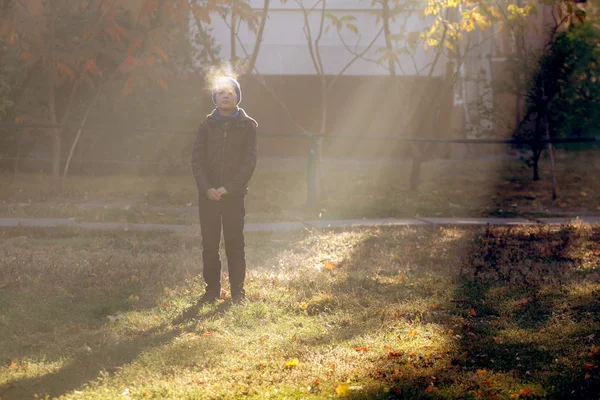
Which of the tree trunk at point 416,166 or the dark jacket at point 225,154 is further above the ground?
the dark jacket at point 225,154

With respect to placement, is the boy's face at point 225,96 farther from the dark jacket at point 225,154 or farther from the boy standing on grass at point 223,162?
the dark jacket at point 225,154

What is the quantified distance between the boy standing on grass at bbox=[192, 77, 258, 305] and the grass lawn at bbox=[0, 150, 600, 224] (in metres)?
4.41

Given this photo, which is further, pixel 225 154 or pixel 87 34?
pixel 87 34

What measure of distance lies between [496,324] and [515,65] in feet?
34.5

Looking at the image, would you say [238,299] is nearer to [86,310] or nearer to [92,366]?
[86,310]

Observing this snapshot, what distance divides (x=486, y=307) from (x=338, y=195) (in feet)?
23.4

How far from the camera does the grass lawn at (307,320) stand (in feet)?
15.3

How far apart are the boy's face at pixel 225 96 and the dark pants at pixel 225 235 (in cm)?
72

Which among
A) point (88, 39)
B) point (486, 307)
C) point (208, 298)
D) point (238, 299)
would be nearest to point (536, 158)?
point (88, 39)

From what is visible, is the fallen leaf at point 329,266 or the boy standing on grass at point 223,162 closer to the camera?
the boy standing on grass at point 223,162

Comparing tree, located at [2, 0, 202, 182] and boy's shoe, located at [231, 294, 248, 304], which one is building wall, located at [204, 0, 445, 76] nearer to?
tree, located at [2, 0, 202, 182]

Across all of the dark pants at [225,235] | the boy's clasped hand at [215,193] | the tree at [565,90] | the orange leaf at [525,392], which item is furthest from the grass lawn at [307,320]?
the tree at [565,90]

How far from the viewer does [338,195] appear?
13.5 meters

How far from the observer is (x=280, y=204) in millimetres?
12453
